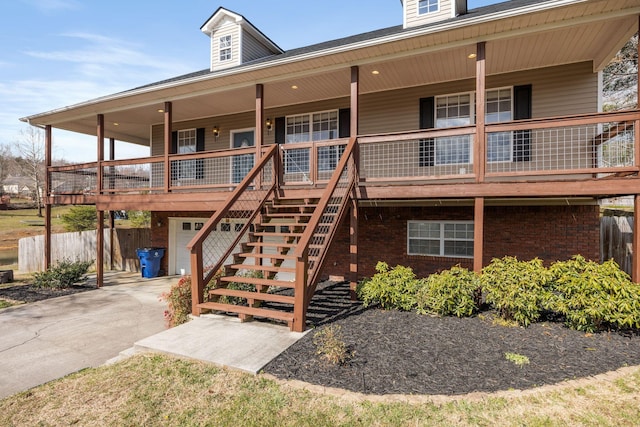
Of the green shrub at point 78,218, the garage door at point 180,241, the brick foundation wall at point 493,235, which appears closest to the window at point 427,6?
the brick foundation wall at point 493,235

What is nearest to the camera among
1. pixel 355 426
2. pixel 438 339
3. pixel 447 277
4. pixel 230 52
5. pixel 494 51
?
pixel 355 426

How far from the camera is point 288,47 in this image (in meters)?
13.9

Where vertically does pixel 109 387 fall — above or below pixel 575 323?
below

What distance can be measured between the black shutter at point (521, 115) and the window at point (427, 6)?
9.83ft

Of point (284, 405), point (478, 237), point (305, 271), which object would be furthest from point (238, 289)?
point (478, 237)

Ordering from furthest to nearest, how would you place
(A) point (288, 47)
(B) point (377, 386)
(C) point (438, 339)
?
1. (A) point (288, 47)
2. (C) point (438, 339)
3. (B) point (377, 386)

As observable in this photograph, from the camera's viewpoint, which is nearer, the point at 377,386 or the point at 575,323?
the point at 377,386

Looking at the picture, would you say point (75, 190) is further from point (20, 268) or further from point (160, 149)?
point (20, 268)

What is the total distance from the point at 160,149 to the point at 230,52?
429 centimetres

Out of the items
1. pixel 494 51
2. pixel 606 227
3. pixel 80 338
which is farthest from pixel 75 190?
pixel 606 227

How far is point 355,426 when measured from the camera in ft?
9.73

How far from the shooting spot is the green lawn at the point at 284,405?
9.96ft

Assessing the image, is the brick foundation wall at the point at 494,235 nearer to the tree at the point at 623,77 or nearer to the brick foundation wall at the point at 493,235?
the brick foundation wall at the point at 493,235

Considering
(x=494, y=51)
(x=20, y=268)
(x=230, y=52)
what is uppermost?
(x=230, y=52)
